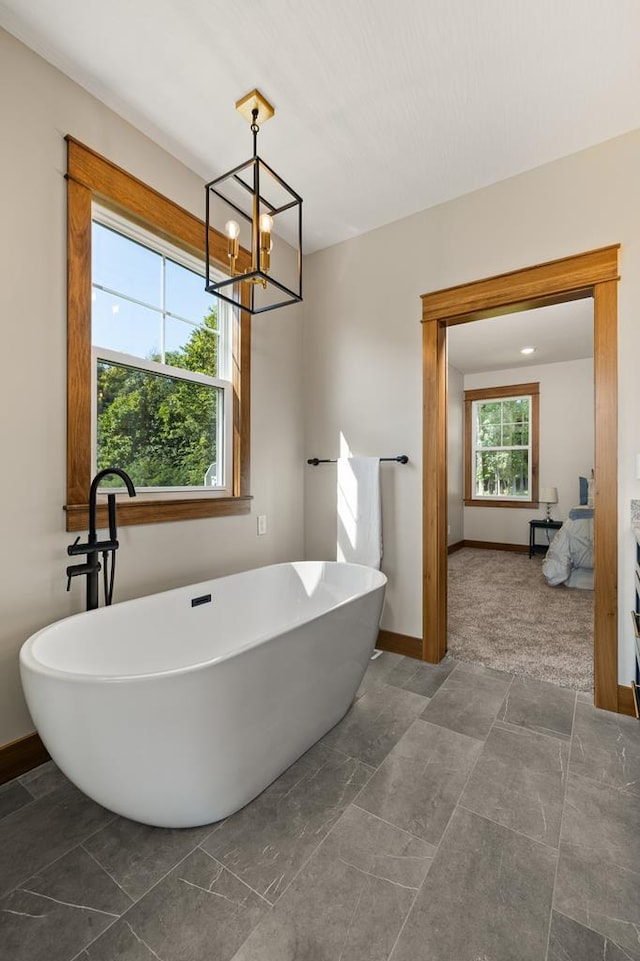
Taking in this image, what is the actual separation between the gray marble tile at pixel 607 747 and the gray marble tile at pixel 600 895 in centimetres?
42

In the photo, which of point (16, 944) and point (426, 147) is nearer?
point (16, 944)

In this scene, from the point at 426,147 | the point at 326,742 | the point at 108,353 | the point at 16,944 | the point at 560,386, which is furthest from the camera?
the point at 560,386

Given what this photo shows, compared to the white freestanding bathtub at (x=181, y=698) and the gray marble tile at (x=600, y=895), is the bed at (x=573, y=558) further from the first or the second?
the gray marble tile at (x=600, y=895)

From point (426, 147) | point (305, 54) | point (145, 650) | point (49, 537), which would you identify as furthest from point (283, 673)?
point (426, 147)

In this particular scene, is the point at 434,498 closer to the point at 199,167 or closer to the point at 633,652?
the point at 633,652

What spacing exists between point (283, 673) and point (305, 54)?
7.59 feet

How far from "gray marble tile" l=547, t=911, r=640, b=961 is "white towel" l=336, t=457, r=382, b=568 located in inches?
69.3

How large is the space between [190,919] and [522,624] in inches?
113

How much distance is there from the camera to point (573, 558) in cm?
434

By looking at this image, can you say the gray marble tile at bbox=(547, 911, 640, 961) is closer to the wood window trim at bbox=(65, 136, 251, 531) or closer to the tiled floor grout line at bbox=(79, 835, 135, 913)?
the tiled floor grout line at bbox=(79, 835, 135, 913)

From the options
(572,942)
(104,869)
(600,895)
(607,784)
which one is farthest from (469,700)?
(104,869)

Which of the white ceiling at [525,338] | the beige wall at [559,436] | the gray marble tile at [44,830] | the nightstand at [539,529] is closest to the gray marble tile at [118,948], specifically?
the gray marble tile at [44,830]

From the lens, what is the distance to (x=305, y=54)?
1709 mm

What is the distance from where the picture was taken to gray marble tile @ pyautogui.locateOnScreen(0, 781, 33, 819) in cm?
148
